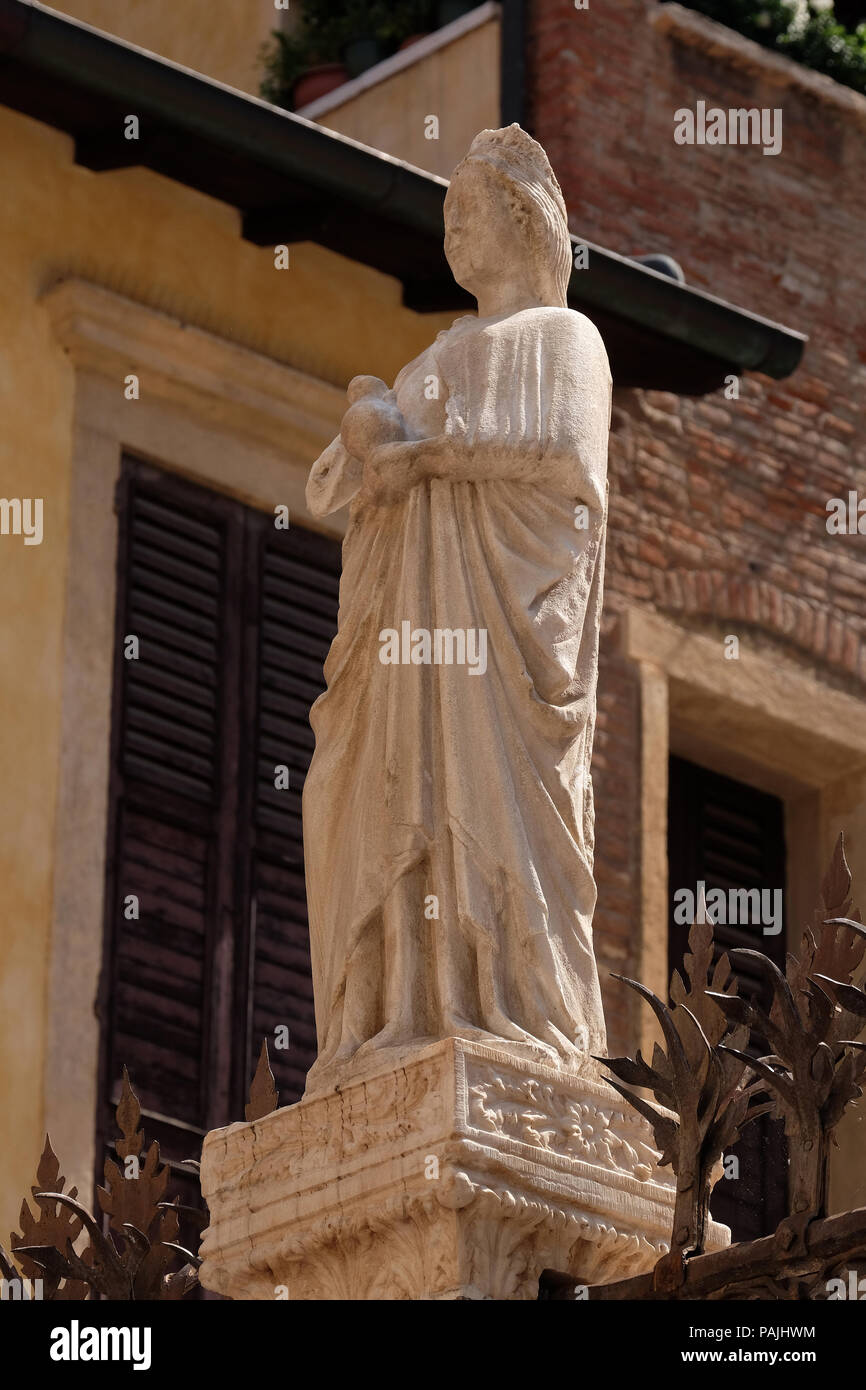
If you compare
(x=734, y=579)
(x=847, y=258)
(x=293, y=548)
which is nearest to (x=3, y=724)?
(x=293, y=548)

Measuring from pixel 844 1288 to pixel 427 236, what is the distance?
6.92 metres

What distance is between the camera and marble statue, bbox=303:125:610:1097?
8.11 metres

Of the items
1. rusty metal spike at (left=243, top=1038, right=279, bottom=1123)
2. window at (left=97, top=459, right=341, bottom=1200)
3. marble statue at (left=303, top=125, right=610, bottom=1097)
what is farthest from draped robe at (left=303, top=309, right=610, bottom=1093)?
window at (left=97, top=459, right=341, bottom=1200)

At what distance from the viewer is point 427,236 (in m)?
13.6

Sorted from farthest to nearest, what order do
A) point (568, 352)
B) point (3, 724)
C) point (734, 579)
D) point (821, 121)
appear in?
point (821, 121) < point (734, 579) < point (3, 724) < point (568, 352)

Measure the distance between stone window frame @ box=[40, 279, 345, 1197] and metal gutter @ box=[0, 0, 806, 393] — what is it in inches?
18.9

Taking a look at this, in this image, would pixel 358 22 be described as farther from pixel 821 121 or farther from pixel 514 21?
pixel 821 121

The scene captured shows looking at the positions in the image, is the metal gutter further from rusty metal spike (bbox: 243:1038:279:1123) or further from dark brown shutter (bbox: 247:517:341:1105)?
rusty metal spike (bbox: 243:1038:279:1123)

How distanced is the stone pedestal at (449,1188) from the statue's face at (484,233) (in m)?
1.91

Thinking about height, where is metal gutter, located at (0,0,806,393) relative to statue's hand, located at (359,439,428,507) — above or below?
above

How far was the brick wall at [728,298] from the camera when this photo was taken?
14875 millimetres

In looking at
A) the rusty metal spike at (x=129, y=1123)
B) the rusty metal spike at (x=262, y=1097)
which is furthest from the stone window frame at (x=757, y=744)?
the rusty metal spike at (x=262, y=1097)

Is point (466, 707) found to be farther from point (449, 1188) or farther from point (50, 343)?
point (50, 343)
